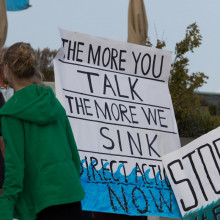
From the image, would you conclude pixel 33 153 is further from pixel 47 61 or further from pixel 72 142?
pixel 47 61

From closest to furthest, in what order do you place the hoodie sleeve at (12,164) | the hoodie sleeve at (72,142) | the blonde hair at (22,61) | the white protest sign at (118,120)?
the hoodie sleeve at (12,164) → the blonde hair at (22,61) → the hoodie sleeve at (72,142) → the white protest sign at (118,120)

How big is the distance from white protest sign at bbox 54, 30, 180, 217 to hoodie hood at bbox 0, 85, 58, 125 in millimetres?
1611

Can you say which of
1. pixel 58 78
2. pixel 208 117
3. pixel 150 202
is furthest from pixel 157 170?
pixel 208 117

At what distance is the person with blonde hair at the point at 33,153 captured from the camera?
105 inches

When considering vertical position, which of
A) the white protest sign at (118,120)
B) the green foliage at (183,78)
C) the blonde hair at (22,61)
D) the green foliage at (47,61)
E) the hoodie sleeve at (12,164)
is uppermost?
the blonde hair at (22,61)

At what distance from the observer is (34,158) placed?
2.75 m

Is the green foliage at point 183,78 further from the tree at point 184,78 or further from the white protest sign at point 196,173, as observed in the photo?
the white protest sign at point 196,173

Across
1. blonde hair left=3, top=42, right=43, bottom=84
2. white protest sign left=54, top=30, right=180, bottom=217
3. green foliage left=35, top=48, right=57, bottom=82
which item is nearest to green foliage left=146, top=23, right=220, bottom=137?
white protest sign left=54, top=30, right=180, bottom=217

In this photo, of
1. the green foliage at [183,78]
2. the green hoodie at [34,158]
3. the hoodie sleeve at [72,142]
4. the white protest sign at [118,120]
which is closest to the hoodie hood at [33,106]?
the green hoodie at [34,158]

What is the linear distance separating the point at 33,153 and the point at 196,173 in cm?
243

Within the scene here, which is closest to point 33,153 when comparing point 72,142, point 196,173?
point 72,142

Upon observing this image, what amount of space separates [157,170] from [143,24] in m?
1.53

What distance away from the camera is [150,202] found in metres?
4.79

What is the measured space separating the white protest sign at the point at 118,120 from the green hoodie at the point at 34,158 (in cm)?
166
